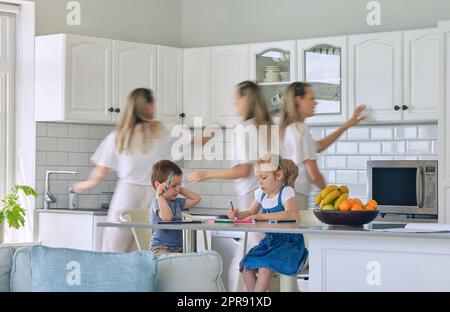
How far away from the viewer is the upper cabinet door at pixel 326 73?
6195 mm

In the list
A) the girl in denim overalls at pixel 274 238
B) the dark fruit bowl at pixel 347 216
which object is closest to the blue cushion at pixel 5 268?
the dark fruit bowl at pixel 347 216

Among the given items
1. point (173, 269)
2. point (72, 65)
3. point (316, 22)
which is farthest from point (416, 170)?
point (173, 269)

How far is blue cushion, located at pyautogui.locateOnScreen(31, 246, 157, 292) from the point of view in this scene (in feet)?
7.72

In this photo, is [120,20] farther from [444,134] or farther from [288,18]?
[444,134]

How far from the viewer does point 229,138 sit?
695 centimetres

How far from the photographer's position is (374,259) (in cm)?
376

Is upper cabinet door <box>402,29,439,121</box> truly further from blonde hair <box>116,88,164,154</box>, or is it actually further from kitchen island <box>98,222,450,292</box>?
kitchen island <box>98,222,450,292</box>

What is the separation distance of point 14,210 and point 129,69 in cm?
136

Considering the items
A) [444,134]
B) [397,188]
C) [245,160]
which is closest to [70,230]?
[245,160]

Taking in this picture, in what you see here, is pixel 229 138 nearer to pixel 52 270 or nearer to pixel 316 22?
pixel 316 22

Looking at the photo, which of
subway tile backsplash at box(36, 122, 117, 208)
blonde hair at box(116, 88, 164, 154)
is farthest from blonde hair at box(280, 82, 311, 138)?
subway tile backsplash at box(36, 122, 117, 208)

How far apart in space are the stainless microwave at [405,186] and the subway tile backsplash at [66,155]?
6.63 ft

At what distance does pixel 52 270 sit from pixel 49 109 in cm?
392

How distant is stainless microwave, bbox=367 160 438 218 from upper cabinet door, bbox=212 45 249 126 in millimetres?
1173
